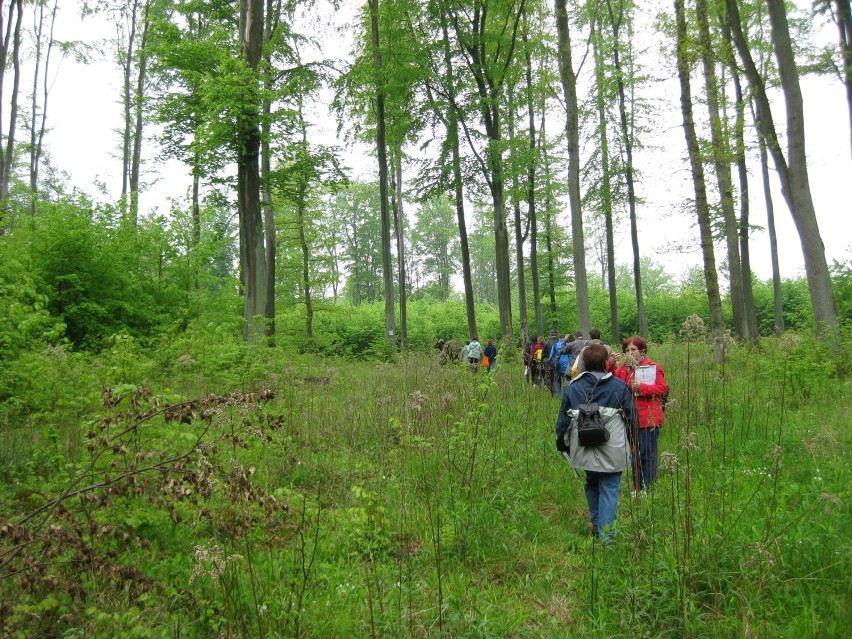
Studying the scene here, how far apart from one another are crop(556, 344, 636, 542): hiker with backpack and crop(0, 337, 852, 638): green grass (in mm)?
248

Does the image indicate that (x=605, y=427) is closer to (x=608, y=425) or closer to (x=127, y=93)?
(x=608, y=425)

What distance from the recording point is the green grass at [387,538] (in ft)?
9.06

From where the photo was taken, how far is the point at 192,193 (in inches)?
917

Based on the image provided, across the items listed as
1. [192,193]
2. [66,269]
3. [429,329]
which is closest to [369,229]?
[429,329]

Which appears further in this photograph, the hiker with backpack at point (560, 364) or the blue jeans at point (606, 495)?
the hiker with backpack at point (560, 364)

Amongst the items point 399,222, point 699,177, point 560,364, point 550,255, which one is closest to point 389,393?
point 560,364

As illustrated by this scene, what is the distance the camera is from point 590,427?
3994mm

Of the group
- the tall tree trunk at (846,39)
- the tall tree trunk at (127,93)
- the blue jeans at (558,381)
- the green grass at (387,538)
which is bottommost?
the green grass at (387,538)

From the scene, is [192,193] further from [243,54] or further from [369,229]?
[369,229]

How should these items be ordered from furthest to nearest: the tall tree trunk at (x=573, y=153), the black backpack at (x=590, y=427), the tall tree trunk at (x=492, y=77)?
the tall tree trunk at (x=492, y=77), the tall tree trunk at (x=573, y=153), the black backpack at (x=590, y=427)

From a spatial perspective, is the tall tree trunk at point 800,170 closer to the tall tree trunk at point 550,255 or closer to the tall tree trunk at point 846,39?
the tall tree trunk at point 846,39

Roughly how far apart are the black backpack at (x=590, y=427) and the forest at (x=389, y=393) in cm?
59

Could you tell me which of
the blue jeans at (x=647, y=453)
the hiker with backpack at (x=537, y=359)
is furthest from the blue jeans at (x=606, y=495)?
the hiker with backpack at (x=537, y=359)

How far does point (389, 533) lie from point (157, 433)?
209cm
